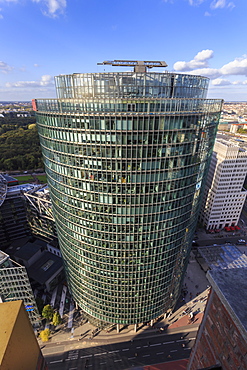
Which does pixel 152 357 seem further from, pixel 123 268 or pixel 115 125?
pixel 115 125

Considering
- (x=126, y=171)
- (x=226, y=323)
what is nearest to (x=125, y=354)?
(x=226, y=323)

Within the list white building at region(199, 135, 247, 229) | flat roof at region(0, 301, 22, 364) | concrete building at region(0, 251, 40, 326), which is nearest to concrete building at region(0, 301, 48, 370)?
flat roof at region(0, 301, 22, 364)

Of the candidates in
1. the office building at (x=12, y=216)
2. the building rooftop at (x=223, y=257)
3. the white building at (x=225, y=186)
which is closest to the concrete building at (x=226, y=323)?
the building rooftop at (x=223, y=257)

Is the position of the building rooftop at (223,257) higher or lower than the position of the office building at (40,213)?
lower

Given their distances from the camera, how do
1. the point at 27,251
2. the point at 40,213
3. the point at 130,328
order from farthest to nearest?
the point at 40,213 → the point at 27,251 → the point at 130,328

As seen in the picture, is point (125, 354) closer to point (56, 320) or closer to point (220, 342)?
point (56, 320)

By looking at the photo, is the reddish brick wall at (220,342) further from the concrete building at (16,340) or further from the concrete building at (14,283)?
the concrete building at (14,283)
